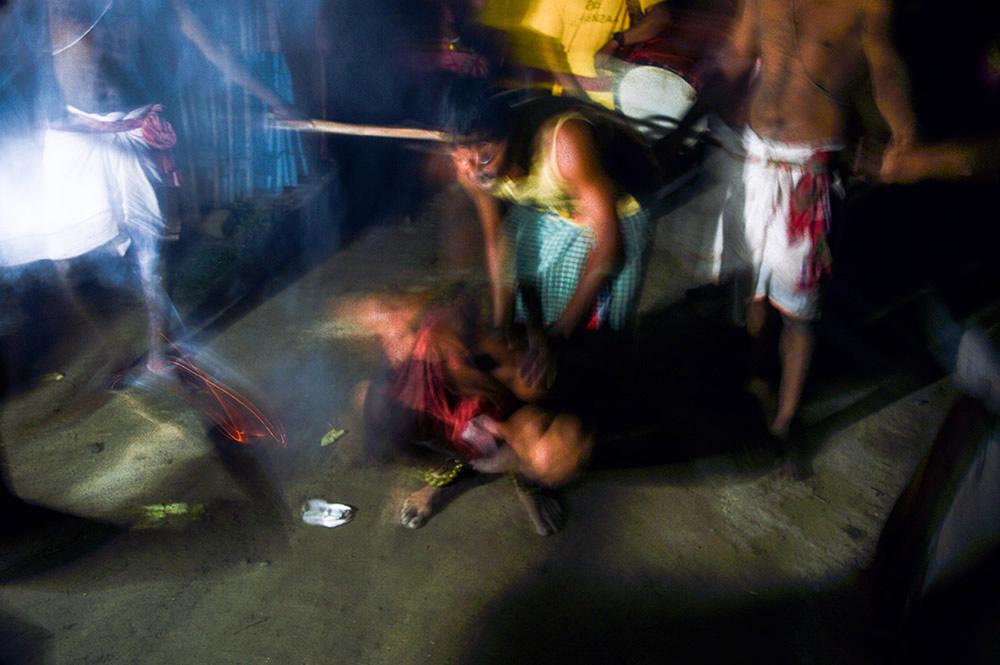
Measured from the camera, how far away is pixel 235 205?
5.44 metres

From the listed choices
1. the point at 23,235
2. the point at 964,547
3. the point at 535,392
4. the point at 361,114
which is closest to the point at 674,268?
the point at 535,392

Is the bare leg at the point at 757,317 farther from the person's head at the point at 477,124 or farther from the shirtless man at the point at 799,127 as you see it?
the person's head at the point at 477,124

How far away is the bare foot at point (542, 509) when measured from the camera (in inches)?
96.8

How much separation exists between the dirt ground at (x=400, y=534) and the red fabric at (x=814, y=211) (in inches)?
39.7

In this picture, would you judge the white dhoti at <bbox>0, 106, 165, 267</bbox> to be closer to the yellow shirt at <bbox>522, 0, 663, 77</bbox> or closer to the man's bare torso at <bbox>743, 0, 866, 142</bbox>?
the yellow shirt at <bbox>522, 0, 663, 77</bbox>

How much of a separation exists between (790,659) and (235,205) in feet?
18.5

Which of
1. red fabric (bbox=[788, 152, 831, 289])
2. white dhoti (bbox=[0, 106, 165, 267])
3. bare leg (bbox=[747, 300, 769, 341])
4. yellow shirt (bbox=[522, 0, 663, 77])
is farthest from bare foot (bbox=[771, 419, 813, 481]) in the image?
white dhoti (bbox=[0, 106, 165, 267])

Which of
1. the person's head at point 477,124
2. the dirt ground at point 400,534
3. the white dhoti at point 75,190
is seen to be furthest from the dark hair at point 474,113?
the white dhoti at point 75,190

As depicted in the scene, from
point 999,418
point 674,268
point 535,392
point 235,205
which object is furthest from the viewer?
point 235,205

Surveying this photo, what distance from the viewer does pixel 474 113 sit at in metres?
2.43

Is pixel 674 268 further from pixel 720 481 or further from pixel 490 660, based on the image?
pixel 490 660

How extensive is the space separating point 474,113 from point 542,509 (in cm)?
183

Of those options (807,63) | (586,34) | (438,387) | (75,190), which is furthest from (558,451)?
(586,34)

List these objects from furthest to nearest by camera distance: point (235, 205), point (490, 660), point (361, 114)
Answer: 1. point (361, 114)
2. point (235, 205)
3. point (490, 660)
